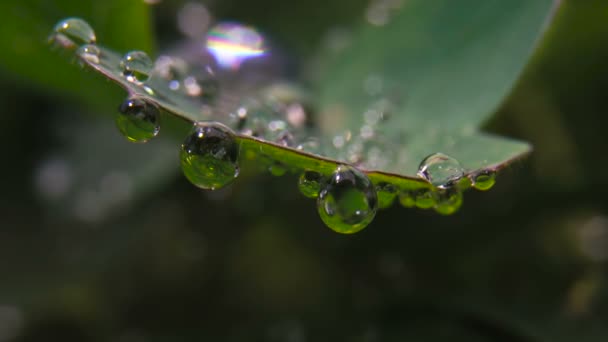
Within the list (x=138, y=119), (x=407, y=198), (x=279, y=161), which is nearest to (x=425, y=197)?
(x=407, y=198)

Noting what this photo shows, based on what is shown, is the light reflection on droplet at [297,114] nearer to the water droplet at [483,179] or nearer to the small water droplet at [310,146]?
the small water droplet at [310,146]

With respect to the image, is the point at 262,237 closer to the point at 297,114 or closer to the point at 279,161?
the point at 297,114

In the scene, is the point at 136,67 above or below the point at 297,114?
below

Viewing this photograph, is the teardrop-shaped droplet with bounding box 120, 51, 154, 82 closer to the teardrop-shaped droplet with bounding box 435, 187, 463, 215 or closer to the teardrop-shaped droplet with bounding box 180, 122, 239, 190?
the teardrop-shaped droplet with bounding box 180, 122, 239, 190

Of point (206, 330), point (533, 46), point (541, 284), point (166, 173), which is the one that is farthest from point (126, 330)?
point (533, 46)

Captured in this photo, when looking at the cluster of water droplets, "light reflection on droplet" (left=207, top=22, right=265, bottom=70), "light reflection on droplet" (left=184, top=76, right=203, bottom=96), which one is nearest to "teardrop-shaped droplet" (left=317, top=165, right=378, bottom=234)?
the cluster of water droplets
